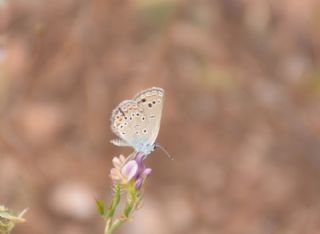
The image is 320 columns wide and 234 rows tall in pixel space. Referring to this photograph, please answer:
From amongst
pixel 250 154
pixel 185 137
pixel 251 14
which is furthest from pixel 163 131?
pixel 251 14

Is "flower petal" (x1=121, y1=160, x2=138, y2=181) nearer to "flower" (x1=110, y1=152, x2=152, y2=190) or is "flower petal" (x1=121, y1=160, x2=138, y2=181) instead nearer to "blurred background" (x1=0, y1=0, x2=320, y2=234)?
"flower" (x1=110, y1=152, x2=152, y2=190)

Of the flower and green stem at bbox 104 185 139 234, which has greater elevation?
the flower

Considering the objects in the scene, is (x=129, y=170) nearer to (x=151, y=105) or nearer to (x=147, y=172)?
(x=147, y=172)

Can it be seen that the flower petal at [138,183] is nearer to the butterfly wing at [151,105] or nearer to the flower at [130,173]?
the flower at [130,173]

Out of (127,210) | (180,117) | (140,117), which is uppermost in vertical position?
(180,117)

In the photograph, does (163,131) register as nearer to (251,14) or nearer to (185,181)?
(185,181)

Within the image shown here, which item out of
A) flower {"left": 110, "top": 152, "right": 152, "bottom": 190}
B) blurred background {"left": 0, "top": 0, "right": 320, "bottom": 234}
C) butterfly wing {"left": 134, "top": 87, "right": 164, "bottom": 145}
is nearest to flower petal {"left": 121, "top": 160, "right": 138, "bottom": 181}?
flower {"left": 110, "top": 152, "right": 152, "bottom": 190}

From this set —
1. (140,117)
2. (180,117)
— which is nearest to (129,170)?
(140,117)
